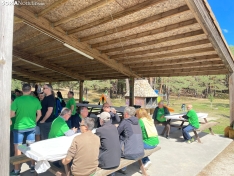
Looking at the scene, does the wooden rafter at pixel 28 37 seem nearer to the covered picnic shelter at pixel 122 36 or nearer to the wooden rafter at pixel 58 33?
the covered picnic shelter at pixel 122 36

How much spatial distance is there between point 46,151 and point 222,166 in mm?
4014

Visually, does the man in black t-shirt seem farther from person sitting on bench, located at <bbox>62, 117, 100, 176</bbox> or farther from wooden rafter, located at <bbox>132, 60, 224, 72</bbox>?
wooden rafter, located at <bbox>132, 60, 224, 72</bbox>

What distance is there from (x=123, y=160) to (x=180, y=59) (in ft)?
15.1

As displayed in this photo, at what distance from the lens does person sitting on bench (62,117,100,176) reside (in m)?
2.41

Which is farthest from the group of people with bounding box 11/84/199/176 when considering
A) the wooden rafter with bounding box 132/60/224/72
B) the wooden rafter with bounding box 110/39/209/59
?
the wooden rafter with bounding box 132/60/224/72

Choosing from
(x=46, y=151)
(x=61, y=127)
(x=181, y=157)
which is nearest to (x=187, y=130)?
(x=181, y=157)

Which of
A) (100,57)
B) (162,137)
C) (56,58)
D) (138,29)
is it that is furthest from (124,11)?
(56,58)

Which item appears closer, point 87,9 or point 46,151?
point 46,151

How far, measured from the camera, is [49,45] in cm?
732

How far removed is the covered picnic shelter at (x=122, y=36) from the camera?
3639mm

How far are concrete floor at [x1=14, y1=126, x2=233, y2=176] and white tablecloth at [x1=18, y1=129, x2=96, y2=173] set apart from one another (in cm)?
97

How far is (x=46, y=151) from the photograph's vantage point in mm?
2633

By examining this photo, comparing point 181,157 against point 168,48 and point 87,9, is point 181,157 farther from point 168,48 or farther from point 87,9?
point 87,9

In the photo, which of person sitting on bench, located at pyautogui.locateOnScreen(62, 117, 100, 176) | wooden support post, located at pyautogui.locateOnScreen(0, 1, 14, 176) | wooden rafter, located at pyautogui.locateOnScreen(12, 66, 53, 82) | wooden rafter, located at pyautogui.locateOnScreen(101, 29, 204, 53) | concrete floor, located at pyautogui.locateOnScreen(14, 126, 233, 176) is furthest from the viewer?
wooden rafter, located at pyautogui.locateOnScreen(12, 66, 53, 82)
